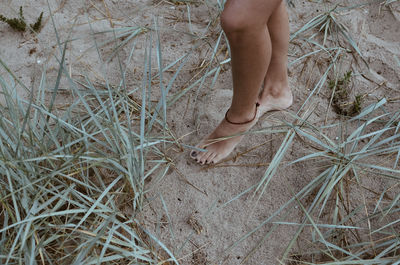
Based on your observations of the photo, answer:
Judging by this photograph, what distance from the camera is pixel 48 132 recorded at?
1.48 m

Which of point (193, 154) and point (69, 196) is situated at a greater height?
point (69, 196)

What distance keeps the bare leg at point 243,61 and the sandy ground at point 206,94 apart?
76 mm

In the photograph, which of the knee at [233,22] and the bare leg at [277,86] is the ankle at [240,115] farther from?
the knee at [233,22]

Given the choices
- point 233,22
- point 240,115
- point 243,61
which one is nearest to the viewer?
point 233,22

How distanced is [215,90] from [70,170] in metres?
0.80

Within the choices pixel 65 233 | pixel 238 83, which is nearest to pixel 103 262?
pixel 65 233

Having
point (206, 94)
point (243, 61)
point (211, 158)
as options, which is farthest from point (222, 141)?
point (243, 61)

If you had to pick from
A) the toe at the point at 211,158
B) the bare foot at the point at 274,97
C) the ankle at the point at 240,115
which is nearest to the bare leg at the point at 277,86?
the bare foot at the point at 274,97

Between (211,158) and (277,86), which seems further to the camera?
(277,86)

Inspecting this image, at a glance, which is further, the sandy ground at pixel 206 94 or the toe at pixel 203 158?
A: the toe at pixel 203 158

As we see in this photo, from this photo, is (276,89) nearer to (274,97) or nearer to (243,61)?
(274,97)

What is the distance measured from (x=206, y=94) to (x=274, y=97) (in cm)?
31

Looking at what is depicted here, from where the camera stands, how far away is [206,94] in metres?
1.84

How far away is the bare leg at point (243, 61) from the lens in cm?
112
